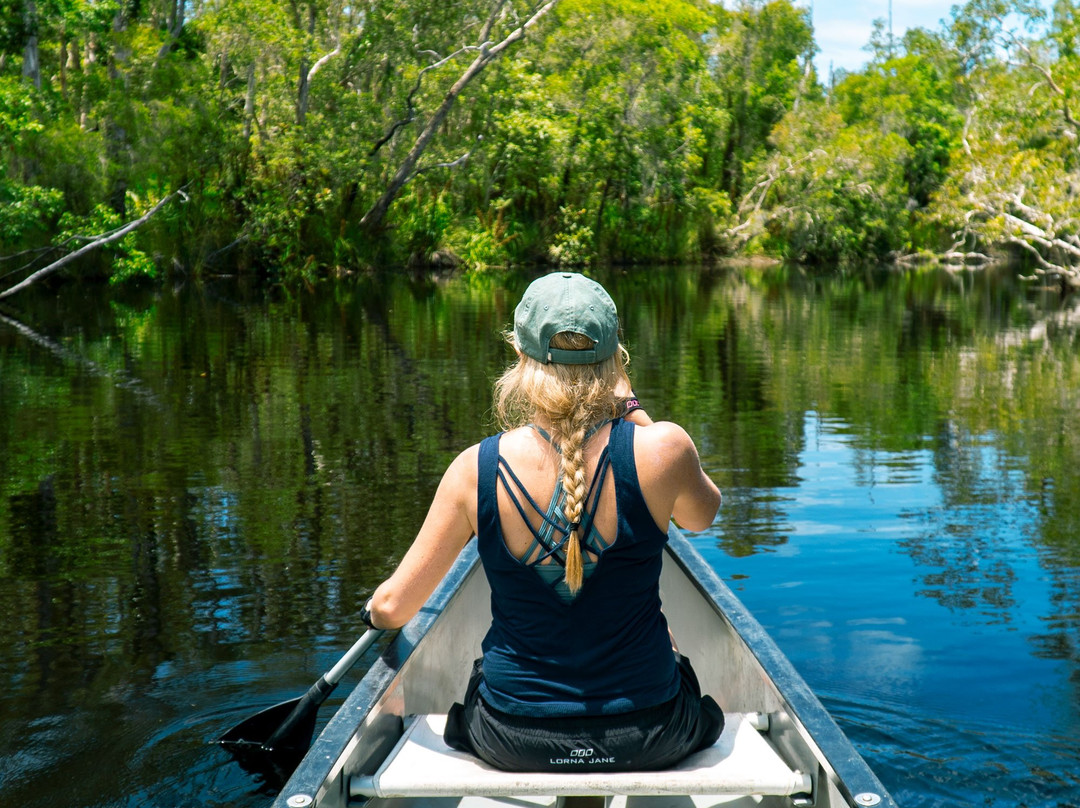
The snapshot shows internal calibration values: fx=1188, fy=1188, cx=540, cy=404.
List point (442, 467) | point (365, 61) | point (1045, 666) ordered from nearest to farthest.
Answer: point (1045, 666), point (442, 467), point (365, 61)

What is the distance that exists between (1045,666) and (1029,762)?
1066mm

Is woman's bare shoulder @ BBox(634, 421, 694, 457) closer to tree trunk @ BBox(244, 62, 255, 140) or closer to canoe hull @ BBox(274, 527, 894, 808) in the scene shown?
canoe hull @ BBox(274, 527, 894, 808)

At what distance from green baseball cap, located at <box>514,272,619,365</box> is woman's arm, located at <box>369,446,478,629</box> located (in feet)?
0.90

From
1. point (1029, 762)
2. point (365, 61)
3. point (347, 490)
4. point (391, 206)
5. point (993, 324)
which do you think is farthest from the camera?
point (391, 206)

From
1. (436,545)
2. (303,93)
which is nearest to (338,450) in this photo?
(436,545)

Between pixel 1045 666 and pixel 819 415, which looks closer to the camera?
pixel 1045 666

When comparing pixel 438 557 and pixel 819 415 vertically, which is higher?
pixel 438 557

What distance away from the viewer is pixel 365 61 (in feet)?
109

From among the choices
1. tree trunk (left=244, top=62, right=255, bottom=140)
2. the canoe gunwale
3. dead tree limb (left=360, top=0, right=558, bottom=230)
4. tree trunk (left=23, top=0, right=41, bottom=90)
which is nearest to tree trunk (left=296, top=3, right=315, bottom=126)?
tree trunk (left=244, top=62, right=255, bottom=140)

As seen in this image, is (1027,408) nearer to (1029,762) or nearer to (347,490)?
(347,490)

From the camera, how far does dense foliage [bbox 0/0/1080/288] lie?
28.5 m

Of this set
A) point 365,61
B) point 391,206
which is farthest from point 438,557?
point 391,206

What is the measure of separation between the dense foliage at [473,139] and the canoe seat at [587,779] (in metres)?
19.1

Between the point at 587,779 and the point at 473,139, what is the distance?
3641 centimetres
